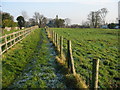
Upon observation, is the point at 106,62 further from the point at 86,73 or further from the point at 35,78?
the point at 35,78

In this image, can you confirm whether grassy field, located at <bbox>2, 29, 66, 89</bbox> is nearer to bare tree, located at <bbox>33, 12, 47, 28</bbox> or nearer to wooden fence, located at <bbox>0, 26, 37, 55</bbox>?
wooden fence, located at <bbox>0, 26, 37, 55</bbox>

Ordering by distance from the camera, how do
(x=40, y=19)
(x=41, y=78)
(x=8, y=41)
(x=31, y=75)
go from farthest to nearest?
(x=40, y=19) → (x=8, y=41) → (x=31, y=75) → (x=41, y=78)

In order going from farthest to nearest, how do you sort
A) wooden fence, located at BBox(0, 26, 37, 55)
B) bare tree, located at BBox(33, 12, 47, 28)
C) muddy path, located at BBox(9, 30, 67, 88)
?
bare tree, located at BBox(33, 12, 47, 28), wooden fence, located at BBox(0, 26, 37, 55), muddy path, located at BBox(9, 30, 67, 88)

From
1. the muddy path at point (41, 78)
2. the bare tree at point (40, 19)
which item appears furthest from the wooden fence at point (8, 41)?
the bare tree at point (40, 19)

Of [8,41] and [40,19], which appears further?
[40,19]

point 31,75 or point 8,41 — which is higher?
point 8,41

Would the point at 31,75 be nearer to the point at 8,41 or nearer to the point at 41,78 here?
the point at 41,78

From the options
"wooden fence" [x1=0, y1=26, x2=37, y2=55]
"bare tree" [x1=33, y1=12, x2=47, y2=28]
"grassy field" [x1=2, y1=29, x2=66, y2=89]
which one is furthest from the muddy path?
"bare tree" [x1=33, y1=12, x2=47, y2=28]

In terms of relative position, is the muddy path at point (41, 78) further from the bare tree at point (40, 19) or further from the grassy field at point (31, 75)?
the bare tree at point (40, 19)

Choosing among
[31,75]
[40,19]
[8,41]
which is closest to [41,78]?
[31,75]

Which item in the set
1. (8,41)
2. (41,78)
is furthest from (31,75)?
(8,41)

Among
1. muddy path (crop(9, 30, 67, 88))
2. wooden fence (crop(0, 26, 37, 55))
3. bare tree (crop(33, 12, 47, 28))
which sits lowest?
muddy path (crop(9, 30, 67, 88))

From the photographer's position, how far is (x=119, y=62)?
8.98 metres

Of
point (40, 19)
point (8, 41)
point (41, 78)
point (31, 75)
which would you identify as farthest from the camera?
point (40, 19)
